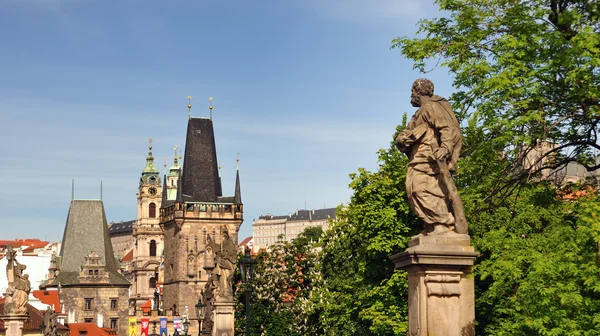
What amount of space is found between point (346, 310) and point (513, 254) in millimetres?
19716

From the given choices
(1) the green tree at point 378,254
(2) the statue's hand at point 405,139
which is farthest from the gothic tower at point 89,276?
(2) the statue's hand at point 405,139

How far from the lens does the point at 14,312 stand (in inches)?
1230

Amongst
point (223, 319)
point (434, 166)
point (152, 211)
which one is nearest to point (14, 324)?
point (223, 319)

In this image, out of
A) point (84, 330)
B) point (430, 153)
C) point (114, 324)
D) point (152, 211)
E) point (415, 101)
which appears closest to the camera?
point (430, 153)

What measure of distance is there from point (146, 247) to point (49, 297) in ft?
266

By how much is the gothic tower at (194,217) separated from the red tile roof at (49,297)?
12.7 m

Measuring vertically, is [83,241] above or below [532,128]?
above

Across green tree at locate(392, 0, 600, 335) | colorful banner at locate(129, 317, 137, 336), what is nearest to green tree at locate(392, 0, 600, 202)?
green tree at locate(392, 0, 600, 335)

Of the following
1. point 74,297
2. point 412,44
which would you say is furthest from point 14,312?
point 74,297

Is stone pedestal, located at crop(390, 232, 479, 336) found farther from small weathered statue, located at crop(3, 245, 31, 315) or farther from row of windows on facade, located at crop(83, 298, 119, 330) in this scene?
row of windows on facade, located at crop(83, 298, 119, 330)

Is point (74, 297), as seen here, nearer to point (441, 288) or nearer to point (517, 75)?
point (517, 75)

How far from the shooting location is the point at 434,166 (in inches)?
444

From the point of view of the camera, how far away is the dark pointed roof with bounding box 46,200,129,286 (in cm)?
11975

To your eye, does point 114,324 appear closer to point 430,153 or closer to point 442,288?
point 430,153
